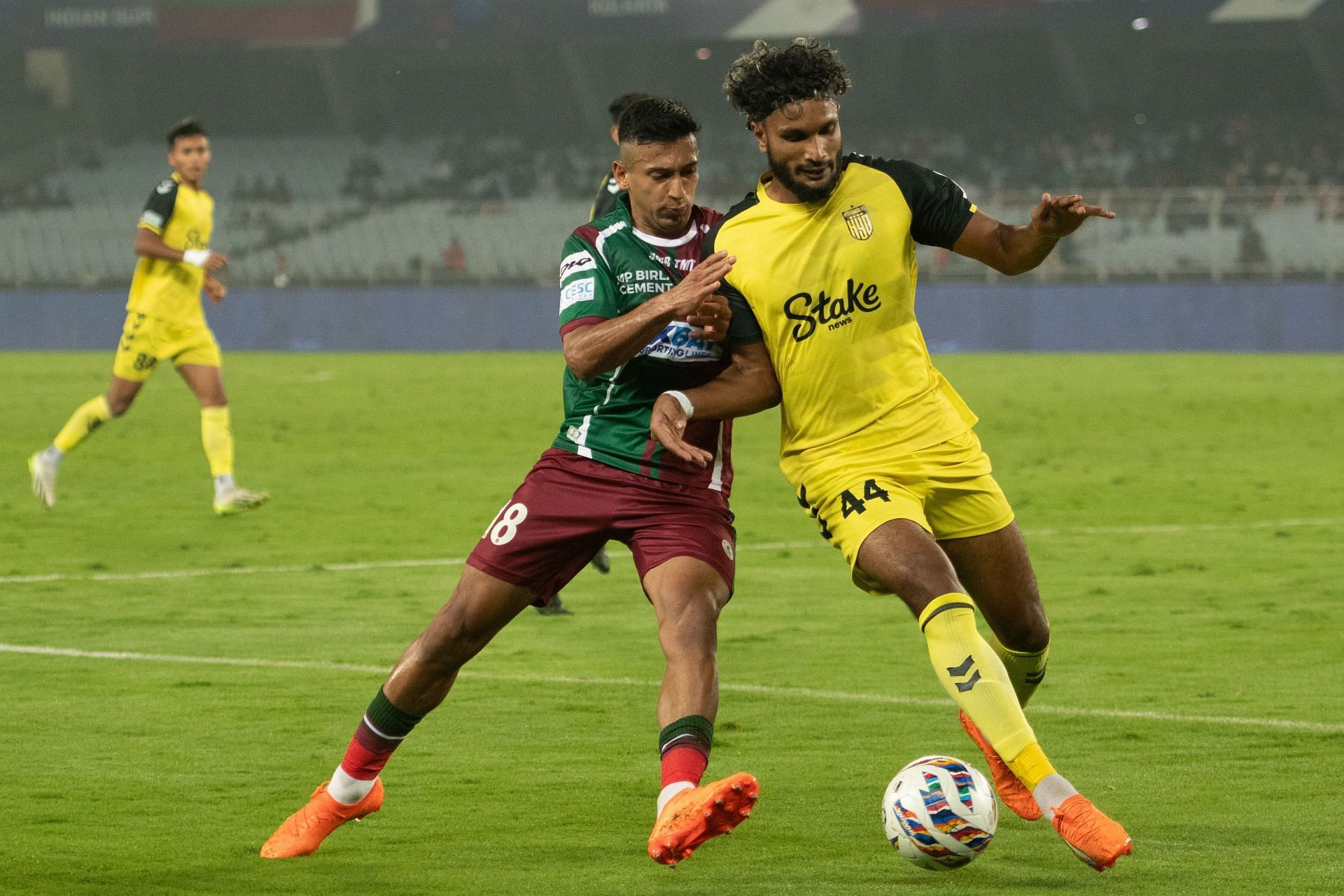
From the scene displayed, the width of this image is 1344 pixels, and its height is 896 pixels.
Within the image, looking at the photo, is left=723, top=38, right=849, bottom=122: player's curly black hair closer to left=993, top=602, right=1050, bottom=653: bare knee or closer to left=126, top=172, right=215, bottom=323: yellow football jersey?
left=993, top=602, right=1050, bottom=653: bare knee

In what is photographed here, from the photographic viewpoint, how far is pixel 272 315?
1452 inches

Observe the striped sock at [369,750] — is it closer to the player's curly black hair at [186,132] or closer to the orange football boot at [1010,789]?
the orange football boot at [1010,789]

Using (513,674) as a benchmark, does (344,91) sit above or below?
above

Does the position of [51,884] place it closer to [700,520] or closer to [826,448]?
[700,520]

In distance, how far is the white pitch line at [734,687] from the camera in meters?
6.98

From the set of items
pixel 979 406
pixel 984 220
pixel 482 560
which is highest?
pixel 984 220

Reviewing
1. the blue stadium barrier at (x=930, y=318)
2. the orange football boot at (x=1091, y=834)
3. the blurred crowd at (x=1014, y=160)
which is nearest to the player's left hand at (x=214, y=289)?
the orange football boot at (x=1091, y=834)

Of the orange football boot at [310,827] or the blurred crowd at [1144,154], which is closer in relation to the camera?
the orange football boot at [310,827]

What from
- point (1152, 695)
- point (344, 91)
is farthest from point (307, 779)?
point (344, 91)

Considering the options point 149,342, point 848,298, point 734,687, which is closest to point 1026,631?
point 848,298

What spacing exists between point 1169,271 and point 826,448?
1157 inches

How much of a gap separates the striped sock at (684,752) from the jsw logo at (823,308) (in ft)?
3.56

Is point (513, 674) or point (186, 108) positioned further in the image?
point (186, 108)

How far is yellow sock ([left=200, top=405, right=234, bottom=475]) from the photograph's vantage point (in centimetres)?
1330
